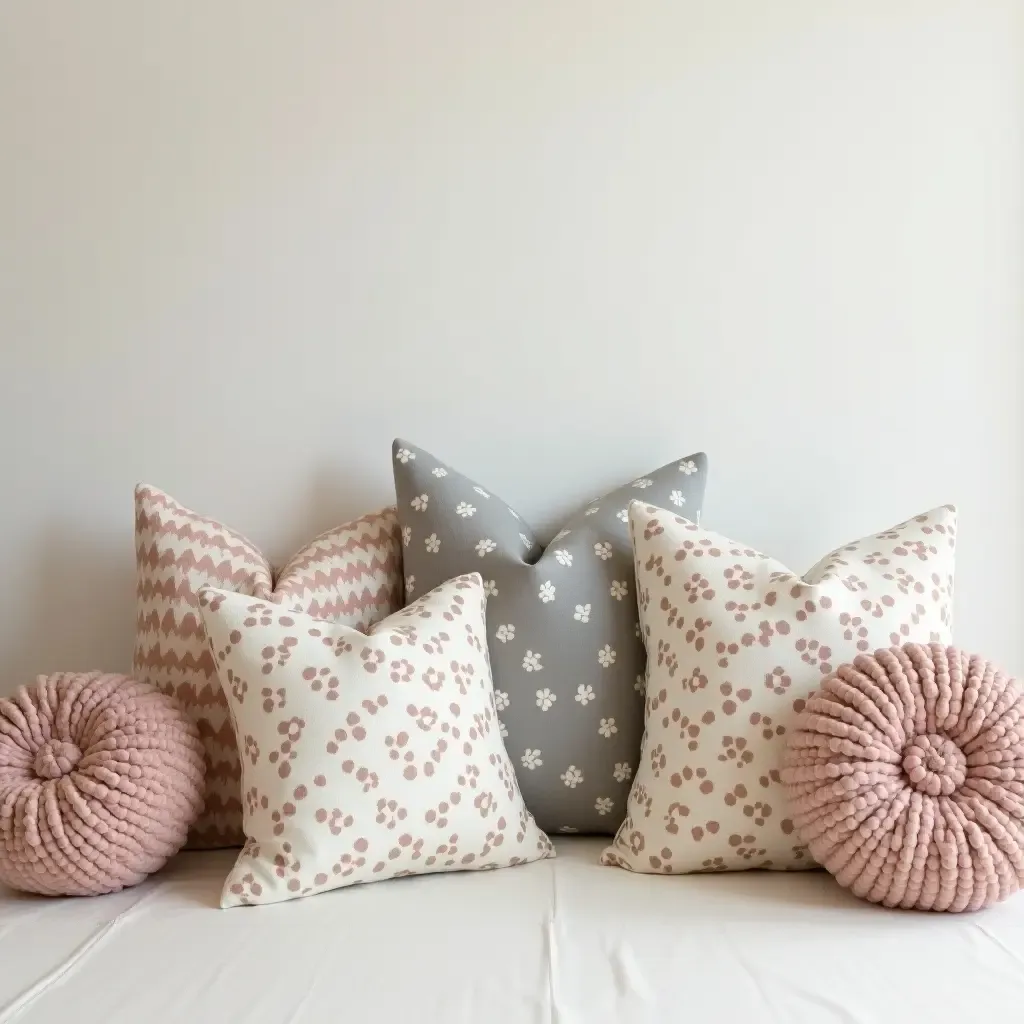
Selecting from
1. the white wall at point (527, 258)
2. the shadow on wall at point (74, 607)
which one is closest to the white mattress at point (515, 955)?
the shadow on wall at point (74, 607)

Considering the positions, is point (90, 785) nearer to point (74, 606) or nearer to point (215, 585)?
point (215, 585)

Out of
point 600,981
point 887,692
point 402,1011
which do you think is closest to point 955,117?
point 887,692

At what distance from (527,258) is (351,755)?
2.51ft

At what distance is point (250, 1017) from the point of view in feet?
2.85

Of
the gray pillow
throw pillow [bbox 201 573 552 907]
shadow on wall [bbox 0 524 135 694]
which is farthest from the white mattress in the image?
shadow on wall [bbox 0 524 135 694]

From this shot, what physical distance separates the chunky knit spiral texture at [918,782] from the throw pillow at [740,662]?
2.2 inches

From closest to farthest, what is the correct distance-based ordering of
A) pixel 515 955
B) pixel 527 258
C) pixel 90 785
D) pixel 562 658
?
pixel 515 955
pixel 90 785
pixel 562 658
pixel 527 258

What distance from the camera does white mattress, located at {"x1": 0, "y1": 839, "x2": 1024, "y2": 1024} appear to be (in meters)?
0.88

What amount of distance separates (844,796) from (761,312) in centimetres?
73

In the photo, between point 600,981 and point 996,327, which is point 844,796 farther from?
point 996,327

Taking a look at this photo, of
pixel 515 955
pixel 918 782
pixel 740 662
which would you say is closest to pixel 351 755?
pixel 515 955

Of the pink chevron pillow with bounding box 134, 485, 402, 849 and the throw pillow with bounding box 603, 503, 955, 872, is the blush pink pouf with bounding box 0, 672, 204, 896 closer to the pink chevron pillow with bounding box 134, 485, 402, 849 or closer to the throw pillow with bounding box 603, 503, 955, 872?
the pink chevron pillow with bounding box 134, 485, 402, 849

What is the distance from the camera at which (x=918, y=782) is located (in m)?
1.04

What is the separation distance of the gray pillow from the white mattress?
147mm
